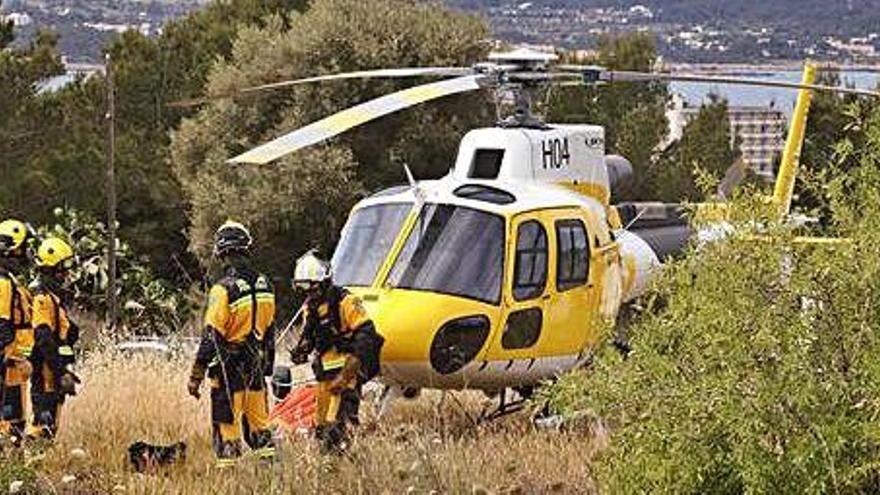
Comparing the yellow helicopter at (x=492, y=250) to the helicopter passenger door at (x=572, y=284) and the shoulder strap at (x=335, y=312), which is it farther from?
the shoulder strap at (x=335, y=312)

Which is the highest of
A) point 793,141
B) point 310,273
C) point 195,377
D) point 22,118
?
point 310,273

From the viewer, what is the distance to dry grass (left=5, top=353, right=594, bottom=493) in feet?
26.3

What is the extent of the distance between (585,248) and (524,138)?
0.93 m

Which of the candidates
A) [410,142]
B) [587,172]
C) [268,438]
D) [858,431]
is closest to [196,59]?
[410,142]

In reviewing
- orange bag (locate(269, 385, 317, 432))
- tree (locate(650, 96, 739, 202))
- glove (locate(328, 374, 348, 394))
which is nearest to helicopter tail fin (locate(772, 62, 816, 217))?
orange bag (locate(269, 385, 317, 432))

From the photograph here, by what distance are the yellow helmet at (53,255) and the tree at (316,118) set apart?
21468 millimetres

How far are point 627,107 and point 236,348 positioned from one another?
32112 mm

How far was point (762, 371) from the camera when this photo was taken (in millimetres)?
6055

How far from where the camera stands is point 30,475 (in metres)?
7.74

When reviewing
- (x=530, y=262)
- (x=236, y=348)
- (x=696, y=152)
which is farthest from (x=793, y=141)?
(x=696, y=152)

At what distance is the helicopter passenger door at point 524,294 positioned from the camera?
10977 millimetres

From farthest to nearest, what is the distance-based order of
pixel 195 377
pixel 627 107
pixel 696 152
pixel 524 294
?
pixel 627 107 < pixel 696 152 < pixel 524 294 < pixel 195 377

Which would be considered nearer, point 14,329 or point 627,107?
point 14,329

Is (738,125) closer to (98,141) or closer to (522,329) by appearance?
(98,141)
